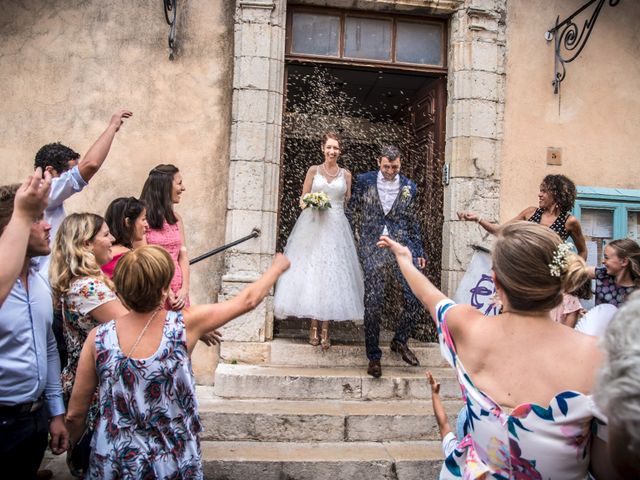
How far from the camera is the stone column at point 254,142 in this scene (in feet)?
18.7

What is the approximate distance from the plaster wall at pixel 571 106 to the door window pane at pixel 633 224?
33cm

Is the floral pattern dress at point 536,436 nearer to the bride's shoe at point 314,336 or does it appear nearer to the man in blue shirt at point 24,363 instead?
the man in blue shirt at point 24,363

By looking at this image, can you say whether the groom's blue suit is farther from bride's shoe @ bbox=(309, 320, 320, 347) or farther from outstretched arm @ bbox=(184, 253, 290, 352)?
outstretched arm @ bbox=(184, 253, 290, 352)

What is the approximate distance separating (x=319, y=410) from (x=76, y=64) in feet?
13.9

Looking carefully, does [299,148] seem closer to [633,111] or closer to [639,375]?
[633,111]

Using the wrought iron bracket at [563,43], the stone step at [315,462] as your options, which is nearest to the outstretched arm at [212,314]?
the stone step at [315,462]

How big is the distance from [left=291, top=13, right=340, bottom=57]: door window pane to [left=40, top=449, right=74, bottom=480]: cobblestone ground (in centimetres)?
457

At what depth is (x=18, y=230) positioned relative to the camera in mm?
1978

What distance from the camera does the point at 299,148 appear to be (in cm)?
1213

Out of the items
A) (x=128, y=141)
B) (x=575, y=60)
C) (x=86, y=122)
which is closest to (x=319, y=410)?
(x=128, y=141)

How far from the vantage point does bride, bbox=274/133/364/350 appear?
5453mm

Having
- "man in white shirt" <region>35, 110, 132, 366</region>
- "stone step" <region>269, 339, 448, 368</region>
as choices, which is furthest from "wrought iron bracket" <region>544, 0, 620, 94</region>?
"man in white shirt" <region>35, 110, 132, 366</region>

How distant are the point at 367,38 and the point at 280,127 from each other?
151 centimetres

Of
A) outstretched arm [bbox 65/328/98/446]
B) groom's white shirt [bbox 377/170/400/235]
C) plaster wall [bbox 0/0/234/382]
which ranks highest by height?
plaster wall [bbox 0/0/234/382]
